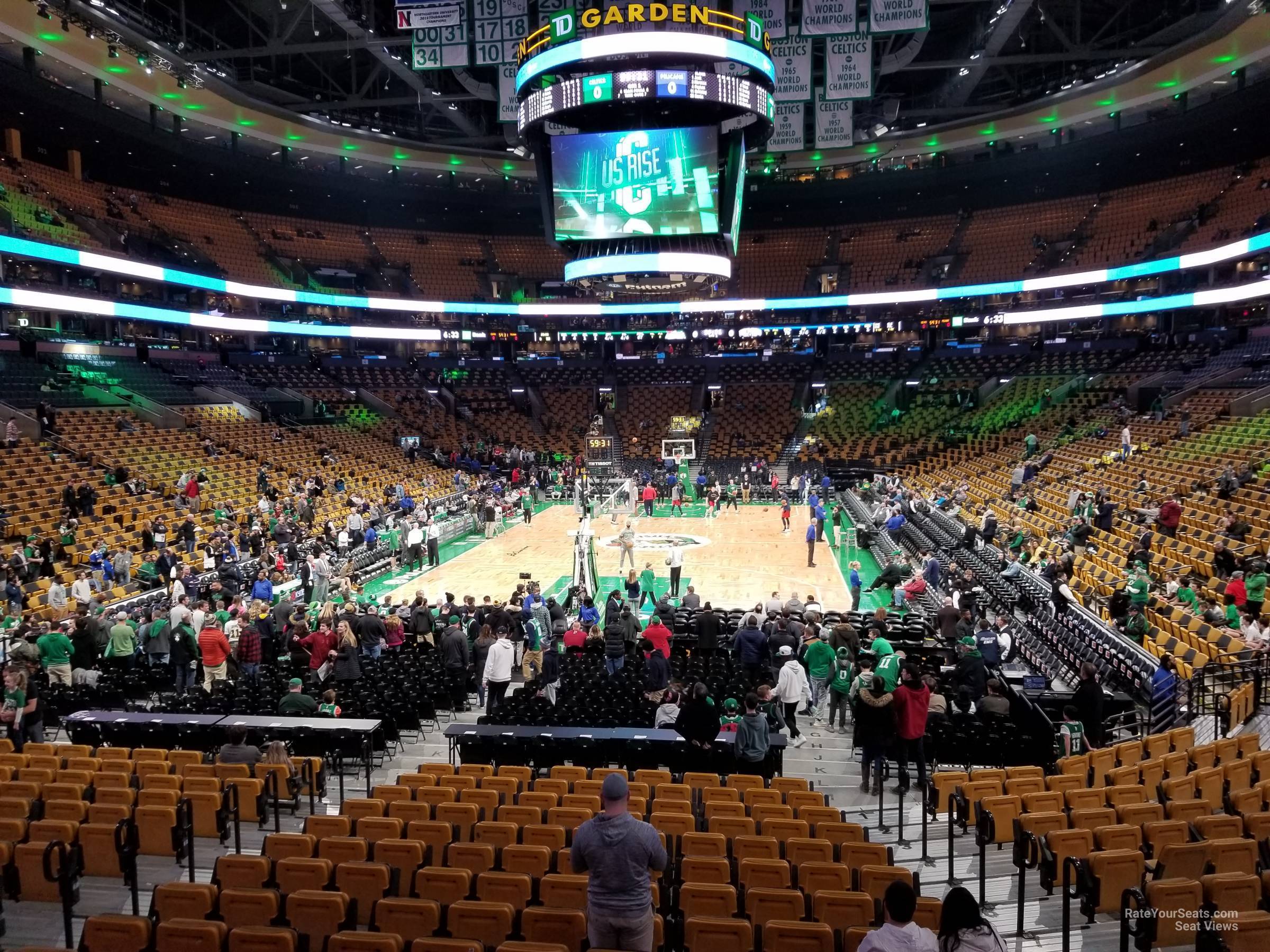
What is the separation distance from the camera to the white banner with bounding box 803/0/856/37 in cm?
1897

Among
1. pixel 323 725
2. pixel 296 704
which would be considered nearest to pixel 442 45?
pixel 296 704

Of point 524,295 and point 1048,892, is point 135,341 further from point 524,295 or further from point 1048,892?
point 1048,892

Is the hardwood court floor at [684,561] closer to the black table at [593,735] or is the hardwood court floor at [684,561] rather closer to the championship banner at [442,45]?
the black table at [593,735]

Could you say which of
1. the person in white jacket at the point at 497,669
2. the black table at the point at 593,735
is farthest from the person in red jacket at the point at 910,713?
the person in white jacket at the point at 497,669

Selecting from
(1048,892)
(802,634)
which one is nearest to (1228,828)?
(1048,892)

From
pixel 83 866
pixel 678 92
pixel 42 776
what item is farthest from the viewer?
pixel 678 92

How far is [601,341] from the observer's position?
162 ft

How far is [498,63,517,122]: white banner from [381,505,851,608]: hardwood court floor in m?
11.4

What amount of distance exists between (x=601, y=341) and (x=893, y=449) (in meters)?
17.3

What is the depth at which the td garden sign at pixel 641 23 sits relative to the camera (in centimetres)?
1736

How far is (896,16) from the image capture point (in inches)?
748

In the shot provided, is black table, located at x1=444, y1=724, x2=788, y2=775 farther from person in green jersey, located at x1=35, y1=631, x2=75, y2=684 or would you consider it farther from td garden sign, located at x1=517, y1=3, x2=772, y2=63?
td garden sign, located at x1=517, y1=3, x2=772, y2=63

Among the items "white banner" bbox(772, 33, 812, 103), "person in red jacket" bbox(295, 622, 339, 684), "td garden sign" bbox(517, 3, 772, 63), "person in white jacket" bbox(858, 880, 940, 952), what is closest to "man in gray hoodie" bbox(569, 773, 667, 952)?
"person in white jacket" bbox(858, 880, 940, 952)

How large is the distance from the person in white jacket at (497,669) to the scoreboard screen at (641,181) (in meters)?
12.4
